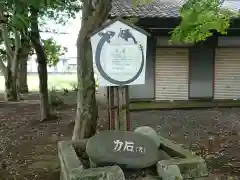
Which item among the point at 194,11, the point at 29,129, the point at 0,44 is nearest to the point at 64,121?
the point at 29,129

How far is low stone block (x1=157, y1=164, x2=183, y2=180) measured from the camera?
3733 mm

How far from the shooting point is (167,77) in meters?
13.4

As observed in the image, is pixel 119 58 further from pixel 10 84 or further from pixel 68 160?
pixel 10 84

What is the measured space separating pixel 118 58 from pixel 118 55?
0.04 m

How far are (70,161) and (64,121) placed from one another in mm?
6886

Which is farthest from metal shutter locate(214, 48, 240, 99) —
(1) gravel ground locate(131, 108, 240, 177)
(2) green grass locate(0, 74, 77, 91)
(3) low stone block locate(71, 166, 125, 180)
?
(2) green grass locate(0, 74, 77, 91)

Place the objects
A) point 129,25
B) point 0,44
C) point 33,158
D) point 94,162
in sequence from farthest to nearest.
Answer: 1. point 0,44
2. point 33,158
3. point 129,25
4. point 94,162

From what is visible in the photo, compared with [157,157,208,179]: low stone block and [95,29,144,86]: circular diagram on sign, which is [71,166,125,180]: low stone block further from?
[95,29,144,86]: circular diagram on sign

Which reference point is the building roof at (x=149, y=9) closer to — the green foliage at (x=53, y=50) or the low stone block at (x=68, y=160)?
the low stone block at (x=68, y=160)

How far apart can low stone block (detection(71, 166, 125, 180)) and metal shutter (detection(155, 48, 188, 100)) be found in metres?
9.81

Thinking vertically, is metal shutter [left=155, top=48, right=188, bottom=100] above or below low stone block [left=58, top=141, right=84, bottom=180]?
above

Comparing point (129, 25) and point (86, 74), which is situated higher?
point (129, 25)

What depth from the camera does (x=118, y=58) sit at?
4.35 meters

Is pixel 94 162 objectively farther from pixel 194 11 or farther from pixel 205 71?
pixel 205 71
